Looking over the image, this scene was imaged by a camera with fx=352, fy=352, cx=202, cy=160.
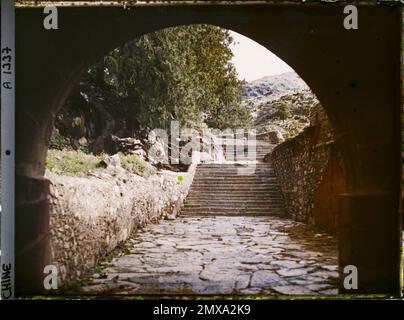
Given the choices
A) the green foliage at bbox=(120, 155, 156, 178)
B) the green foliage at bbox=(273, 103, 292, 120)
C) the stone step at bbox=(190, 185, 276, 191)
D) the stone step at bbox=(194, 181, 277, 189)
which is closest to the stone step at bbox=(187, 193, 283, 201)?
the stone step at bbox=(190, 185, 276, 191)

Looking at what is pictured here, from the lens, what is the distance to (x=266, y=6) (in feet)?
9.51

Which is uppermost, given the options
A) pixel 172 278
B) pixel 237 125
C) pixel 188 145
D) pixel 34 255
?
pixel 237 125


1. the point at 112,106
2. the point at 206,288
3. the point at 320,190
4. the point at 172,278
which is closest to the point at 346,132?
the point at 206,288

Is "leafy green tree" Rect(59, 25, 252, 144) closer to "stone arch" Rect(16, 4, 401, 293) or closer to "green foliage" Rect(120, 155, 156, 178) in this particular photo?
"green foliage" Rect(120, 155, 156, 178)

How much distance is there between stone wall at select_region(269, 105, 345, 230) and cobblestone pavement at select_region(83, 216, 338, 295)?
0.58 meters

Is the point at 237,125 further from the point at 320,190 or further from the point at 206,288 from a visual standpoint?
the point at 206,288

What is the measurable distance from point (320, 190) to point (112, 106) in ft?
24.4

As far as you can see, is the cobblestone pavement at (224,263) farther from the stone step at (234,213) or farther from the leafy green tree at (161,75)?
the leafy green tree at (161,75)

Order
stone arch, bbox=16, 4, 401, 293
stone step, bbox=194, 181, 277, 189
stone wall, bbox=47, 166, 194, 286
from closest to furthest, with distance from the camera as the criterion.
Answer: stone arch, bbox=16, 4, 401, 293, stone wall, bbox=47, 166, 194, 286, stone step, bbox=194, 181, 277, 189

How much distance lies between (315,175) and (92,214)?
17.4 feet

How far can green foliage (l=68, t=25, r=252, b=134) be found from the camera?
32.4 ft

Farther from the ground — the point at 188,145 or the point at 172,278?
the point at 188,145

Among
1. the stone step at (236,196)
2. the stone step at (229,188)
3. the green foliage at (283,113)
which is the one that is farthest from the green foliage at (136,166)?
the green foliage at (283,113)

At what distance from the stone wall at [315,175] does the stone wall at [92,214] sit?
376cm
